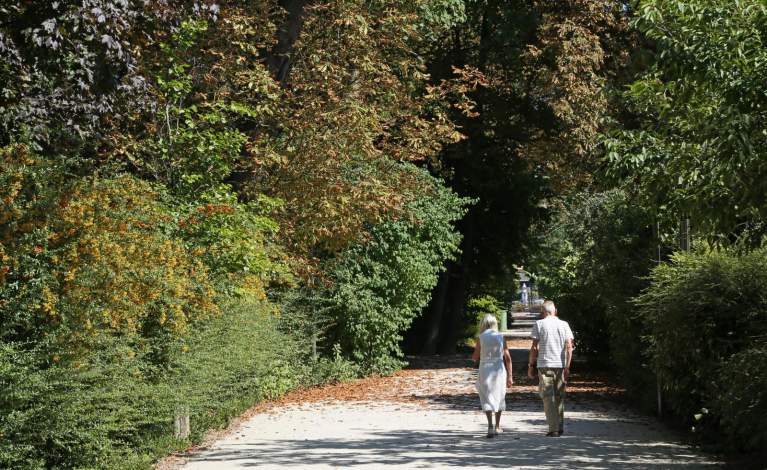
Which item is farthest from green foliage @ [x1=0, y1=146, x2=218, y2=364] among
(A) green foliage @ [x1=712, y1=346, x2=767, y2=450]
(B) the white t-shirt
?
(A) green foliage @ [x1=712, y1=346, x2=767, y2=450]

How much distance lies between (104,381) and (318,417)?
7680mm

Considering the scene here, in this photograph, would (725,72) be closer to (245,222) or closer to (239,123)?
(245,222)

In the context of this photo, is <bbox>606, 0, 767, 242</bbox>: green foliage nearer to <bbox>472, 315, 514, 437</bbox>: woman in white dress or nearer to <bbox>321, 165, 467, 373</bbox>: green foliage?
<bbox>472, 315, 514, 437</bbox>: woman in white dress

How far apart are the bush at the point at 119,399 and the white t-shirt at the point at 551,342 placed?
4.07 m

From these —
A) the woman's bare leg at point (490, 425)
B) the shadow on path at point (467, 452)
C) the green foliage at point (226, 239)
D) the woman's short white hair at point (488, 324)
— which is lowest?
the shadow on path at point (467, 452)

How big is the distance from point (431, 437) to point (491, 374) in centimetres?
121

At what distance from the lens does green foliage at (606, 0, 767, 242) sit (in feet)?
30.8

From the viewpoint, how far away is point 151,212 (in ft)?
40.0

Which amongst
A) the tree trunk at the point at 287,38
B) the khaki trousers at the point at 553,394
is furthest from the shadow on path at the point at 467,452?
the tree trunk at the point at 287,38

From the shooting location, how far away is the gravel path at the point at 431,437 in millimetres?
11961

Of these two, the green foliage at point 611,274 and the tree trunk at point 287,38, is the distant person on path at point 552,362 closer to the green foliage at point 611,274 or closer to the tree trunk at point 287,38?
the green foliage at point 611,274

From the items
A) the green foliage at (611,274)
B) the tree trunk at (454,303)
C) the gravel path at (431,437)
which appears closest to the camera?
the gravel path at (431,437)

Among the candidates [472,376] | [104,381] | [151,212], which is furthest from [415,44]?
[104,381]

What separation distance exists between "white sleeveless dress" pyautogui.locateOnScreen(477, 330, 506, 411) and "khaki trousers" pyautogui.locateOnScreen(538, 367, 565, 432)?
21.9 inches
